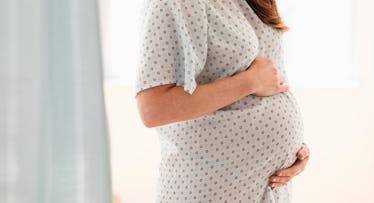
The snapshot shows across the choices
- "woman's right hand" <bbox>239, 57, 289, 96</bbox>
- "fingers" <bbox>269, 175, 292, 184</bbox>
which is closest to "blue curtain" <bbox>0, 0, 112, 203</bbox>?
"woman's right hand" <bbox>239, 57, 289, 96</bbox>

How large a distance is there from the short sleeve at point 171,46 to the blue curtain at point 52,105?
337 mm

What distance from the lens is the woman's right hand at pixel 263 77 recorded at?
0.98 metres

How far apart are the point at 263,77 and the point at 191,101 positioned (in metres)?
0.20

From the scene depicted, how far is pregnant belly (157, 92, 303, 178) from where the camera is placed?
3.18 ft

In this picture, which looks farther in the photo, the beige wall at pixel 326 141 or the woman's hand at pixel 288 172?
the beige wall at pixel 326 141

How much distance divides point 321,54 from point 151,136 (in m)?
0.96

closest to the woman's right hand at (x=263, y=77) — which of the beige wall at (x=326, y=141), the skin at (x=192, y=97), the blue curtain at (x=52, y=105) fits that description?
the skin at (x=192, y=97)

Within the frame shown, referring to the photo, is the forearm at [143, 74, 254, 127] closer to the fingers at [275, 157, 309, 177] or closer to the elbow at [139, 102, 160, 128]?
the elbow at [139, 102, 160, 128]

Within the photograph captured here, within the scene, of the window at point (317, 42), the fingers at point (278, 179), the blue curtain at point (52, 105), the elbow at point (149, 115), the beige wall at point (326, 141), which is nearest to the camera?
the blue curtain at point (52, 105)

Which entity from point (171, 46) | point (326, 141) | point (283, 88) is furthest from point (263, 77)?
point (326, 141)

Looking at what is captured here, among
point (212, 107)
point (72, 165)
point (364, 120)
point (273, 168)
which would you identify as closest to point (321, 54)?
point (364, 120)

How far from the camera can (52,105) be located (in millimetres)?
544

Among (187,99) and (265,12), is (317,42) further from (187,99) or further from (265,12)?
(187,99)

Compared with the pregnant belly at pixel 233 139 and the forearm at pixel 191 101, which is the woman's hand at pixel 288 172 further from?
the forearm at pixel 191 101
